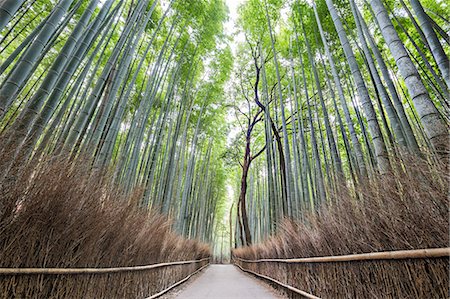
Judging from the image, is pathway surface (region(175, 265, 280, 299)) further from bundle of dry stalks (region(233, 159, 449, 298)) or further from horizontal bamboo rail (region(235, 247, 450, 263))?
horizontal bamboo rail (region(235, 247, 450, 263))

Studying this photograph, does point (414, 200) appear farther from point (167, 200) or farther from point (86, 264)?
point (167, 200)

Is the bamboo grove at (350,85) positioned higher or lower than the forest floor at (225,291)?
higher

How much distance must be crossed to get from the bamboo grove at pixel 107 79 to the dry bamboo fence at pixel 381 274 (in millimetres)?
1927

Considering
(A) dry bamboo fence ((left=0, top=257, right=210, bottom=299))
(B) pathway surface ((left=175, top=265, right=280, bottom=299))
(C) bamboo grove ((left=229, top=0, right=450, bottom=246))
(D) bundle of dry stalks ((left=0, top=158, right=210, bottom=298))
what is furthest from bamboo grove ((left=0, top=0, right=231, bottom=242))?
(B) pathway surface ((left=175, top=265, right=280, bottom=299))

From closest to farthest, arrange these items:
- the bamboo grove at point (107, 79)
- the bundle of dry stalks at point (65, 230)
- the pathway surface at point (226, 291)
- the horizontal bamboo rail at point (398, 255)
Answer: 1. the horizontal bamboo rail at point (398, 255)
2. the bundle of dry stalks at point (65, 230)
3. the bamboo grove at point (107, 79)
4. the pathway surface at point (226, 291)

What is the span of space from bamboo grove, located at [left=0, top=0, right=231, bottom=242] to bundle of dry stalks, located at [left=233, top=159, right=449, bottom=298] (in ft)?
6.31

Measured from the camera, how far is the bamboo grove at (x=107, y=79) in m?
1.49

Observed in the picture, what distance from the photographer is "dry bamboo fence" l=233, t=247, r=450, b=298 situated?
3.27 feet

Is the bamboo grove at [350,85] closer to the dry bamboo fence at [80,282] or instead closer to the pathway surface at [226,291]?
the pathway surface at [226,291]

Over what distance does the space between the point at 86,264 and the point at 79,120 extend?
1325mm

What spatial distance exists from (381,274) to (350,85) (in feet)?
14.3

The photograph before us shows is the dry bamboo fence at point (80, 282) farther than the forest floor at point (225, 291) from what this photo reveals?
No

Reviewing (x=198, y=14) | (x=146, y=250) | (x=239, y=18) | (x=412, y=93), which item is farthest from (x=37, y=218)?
(x=239, y=18)

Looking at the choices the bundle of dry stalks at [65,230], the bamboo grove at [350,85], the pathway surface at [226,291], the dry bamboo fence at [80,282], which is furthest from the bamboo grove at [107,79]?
the pathway surface at [226,291]
